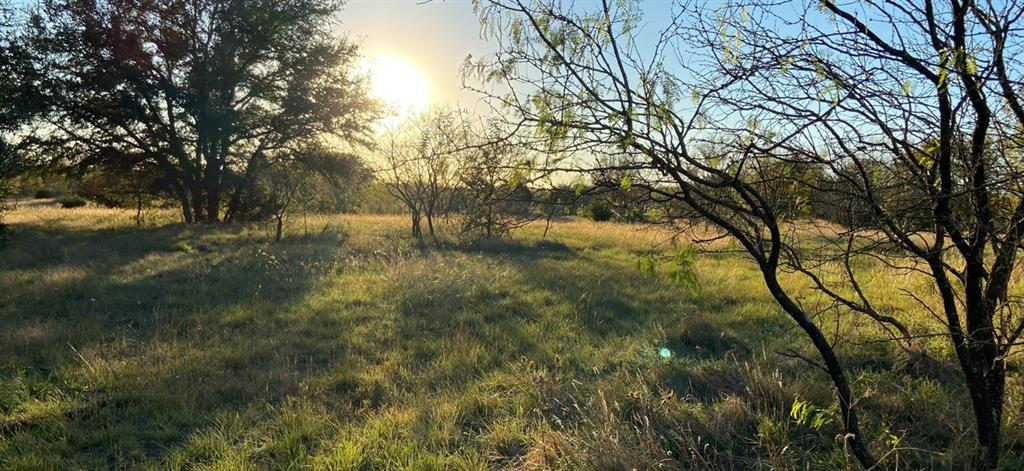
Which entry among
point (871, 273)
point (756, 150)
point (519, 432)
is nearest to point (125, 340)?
point (519, 432)

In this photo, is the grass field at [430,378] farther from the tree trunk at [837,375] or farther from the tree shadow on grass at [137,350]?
the tree trunk at [837,375]

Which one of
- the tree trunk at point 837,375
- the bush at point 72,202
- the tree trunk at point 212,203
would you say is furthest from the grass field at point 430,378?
the bush at point 72,202

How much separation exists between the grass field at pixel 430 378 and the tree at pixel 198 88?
9614mm

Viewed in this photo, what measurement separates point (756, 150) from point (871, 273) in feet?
30.2

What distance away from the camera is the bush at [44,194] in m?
39.2

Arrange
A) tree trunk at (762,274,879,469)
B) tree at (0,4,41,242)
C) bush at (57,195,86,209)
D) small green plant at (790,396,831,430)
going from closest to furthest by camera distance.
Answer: small green plant at (790,396,831,430) < tree trunk at (762,274,879,469) < tree at (0,4,41,242) < bush at (57,195,86,209)

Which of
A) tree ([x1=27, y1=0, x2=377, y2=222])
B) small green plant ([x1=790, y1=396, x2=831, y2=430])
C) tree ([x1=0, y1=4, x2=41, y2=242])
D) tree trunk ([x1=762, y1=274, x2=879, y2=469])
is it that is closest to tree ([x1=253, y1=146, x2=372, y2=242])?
tree ([x1=27, y1=0, x2=377, y2=222])

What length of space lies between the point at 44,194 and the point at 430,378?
159ft

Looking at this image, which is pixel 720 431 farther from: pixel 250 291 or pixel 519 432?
pixel 250 291

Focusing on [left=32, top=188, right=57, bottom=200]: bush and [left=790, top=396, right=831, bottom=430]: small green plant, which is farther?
[left=32, top=188, right=57, bottom=200]: bush

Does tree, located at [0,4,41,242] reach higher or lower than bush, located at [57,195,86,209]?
higher

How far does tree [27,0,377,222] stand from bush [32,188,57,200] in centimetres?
2820

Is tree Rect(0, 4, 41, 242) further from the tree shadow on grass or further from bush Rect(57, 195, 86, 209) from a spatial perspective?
bush Rect(57, 195, 86, 209)

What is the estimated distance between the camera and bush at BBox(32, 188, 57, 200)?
39219mm
